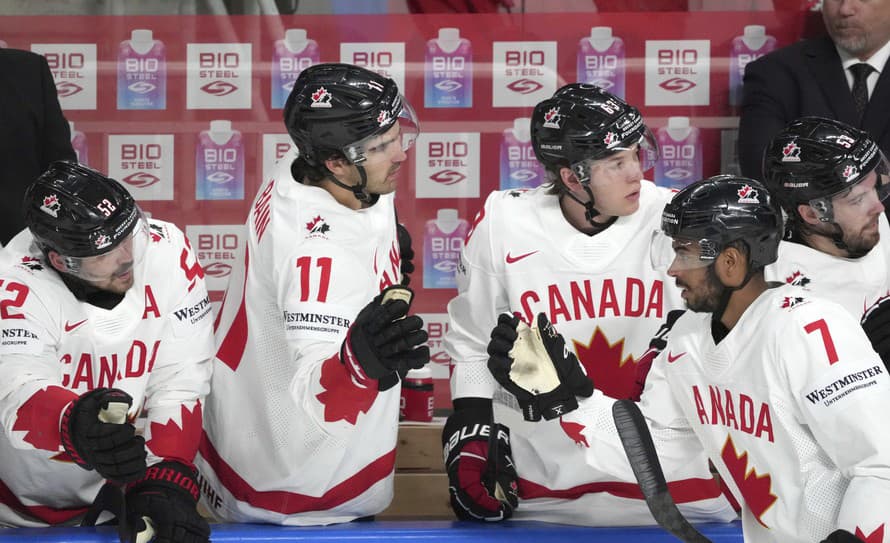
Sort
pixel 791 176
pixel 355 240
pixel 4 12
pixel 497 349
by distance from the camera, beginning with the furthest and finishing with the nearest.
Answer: pixel 4 12 → pixel 791 176 → pixel 355 240 → pixel 497 349

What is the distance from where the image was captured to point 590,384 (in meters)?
2.61

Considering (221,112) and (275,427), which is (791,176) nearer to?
(275,427)

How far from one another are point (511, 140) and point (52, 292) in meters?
1.95

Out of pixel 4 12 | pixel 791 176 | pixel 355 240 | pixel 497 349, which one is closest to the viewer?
pixel 497 349

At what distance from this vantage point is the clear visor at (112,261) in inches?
111

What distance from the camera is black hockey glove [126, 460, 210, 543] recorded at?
105 inches

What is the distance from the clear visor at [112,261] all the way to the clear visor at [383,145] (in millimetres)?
521

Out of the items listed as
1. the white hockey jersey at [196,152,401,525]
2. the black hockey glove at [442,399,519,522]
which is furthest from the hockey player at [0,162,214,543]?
the black hockey glove at [442,399,519,522]

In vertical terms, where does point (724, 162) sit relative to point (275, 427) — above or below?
above

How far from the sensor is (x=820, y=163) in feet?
9.73

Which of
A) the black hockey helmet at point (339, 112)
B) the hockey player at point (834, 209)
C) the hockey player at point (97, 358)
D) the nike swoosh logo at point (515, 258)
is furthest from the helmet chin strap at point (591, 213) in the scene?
the hockey player at point (97, 358)

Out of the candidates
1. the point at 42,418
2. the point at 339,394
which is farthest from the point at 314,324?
the point at 42,418

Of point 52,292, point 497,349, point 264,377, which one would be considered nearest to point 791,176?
point 497,349

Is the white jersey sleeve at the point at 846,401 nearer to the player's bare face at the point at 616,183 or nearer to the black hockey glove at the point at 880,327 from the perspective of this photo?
the black hockey glove at the point at 880,327
